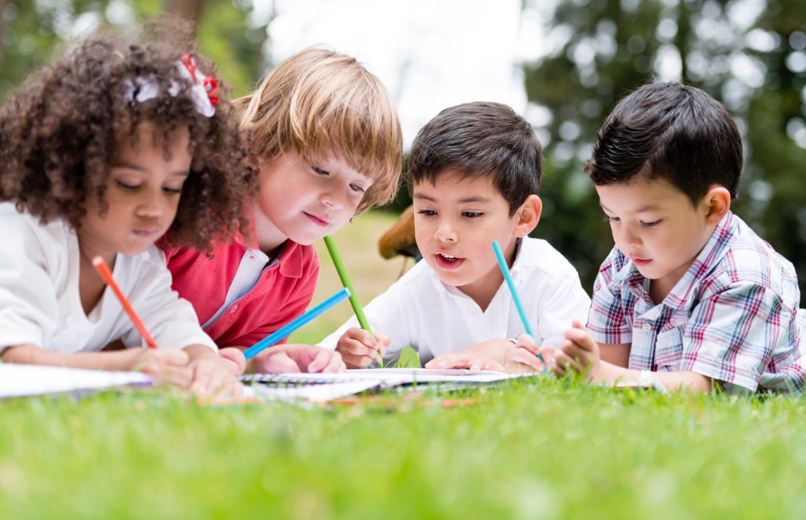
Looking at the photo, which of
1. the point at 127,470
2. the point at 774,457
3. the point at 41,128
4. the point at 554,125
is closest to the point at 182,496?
the point at 127,470

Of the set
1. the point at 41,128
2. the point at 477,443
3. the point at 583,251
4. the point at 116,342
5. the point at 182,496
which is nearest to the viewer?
the point at 182,496

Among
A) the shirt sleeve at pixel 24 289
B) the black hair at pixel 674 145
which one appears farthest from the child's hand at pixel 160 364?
the black hair at pixel 674 145

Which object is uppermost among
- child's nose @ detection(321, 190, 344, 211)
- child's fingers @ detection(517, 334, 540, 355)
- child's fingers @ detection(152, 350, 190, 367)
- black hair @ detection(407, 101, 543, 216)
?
black hair @ detection(407, 101, 543, 216)

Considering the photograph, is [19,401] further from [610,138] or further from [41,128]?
[610,138]

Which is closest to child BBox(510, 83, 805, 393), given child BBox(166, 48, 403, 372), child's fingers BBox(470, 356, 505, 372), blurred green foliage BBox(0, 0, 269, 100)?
child's fingers BBox(470, 356, 505, 372)

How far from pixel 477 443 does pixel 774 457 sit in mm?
547

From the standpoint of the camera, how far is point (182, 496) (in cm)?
101

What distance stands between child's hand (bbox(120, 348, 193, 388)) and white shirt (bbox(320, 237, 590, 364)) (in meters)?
1.18

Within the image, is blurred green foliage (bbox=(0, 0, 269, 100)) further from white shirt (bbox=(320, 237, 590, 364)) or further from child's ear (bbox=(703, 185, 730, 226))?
child's ear (bbox=(703, 185, 730, 226))

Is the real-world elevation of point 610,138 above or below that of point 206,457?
above

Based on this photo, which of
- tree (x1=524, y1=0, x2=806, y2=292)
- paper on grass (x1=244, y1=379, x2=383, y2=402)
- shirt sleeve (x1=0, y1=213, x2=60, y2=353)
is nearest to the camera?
paper on grass (x1=244, y1=379, x2=383, y2=402)

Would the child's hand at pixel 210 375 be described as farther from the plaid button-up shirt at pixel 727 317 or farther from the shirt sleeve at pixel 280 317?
the plaid button-up shirt at pixel 727 317

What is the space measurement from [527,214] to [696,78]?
23.9 feet

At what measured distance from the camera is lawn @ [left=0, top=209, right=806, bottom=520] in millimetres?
1001
